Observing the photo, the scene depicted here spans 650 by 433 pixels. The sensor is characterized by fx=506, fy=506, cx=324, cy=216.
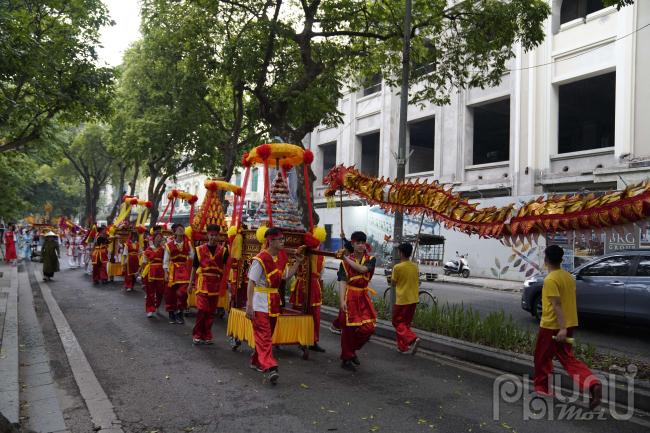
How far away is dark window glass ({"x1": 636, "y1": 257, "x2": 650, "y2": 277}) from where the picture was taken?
936cm

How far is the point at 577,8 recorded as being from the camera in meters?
A: 18.8

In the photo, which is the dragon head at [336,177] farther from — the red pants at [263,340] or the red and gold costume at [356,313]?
the red pants at [263,340]

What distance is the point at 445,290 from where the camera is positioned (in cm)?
1733

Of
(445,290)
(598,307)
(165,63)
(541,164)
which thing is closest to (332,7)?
(165,63)

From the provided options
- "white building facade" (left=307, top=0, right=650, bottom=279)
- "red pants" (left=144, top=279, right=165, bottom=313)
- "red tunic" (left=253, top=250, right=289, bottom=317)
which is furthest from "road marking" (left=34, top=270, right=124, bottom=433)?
"white building facade" (left=307, top=0, right=650, bottom=279)

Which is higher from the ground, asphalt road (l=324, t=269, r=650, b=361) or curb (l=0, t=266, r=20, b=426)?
curb (l=0, t=266, r=20, b=426)

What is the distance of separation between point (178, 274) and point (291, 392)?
186 inches

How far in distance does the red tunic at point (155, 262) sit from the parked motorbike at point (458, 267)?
46.2 ft

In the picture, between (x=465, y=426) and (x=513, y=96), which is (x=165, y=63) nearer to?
(x=513, y=96)

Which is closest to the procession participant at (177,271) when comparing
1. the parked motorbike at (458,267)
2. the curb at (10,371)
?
the curb at (10,371)

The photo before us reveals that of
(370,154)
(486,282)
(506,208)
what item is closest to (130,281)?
(506,208)

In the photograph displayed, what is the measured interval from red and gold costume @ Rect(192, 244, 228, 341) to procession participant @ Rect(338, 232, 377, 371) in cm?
233

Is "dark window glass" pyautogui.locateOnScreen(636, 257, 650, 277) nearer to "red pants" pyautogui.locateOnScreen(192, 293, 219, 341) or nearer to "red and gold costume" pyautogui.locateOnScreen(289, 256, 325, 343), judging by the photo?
"red and gold costume" pyautogui.locateOnScreen(289, 256, 325, 343)

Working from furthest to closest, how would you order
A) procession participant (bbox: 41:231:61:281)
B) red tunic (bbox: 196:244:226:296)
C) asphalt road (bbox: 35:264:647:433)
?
procession participant (bbox: 41:231:61:281) < red tunic (bbox: 196:244:226:296) < asphalt road (bbox: 35:264:647:433)
